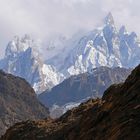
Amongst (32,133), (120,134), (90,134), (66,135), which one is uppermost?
(32,133)

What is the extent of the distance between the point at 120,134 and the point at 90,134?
6.88 m

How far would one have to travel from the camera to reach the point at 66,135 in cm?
4644

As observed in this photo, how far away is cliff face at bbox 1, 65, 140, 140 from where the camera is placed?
3308 cm

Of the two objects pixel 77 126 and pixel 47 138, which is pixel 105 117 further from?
pixel 47 138

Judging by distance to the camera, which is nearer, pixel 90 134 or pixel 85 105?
pixel 90 134

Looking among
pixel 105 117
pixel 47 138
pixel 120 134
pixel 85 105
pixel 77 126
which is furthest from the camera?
pixel 85 105

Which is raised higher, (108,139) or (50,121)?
(50,121)

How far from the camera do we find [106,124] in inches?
1478

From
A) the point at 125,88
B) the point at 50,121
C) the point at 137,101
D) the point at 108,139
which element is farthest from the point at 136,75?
the point at 50,121

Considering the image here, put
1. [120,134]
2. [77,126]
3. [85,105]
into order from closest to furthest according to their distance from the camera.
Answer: [120,134], [77,126], [85,105]

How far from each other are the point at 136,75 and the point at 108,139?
22.4 ft

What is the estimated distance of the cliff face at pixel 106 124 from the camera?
3308 centimetres

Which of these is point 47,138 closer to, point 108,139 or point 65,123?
point 65,123

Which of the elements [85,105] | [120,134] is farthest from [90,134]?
[85,105]
